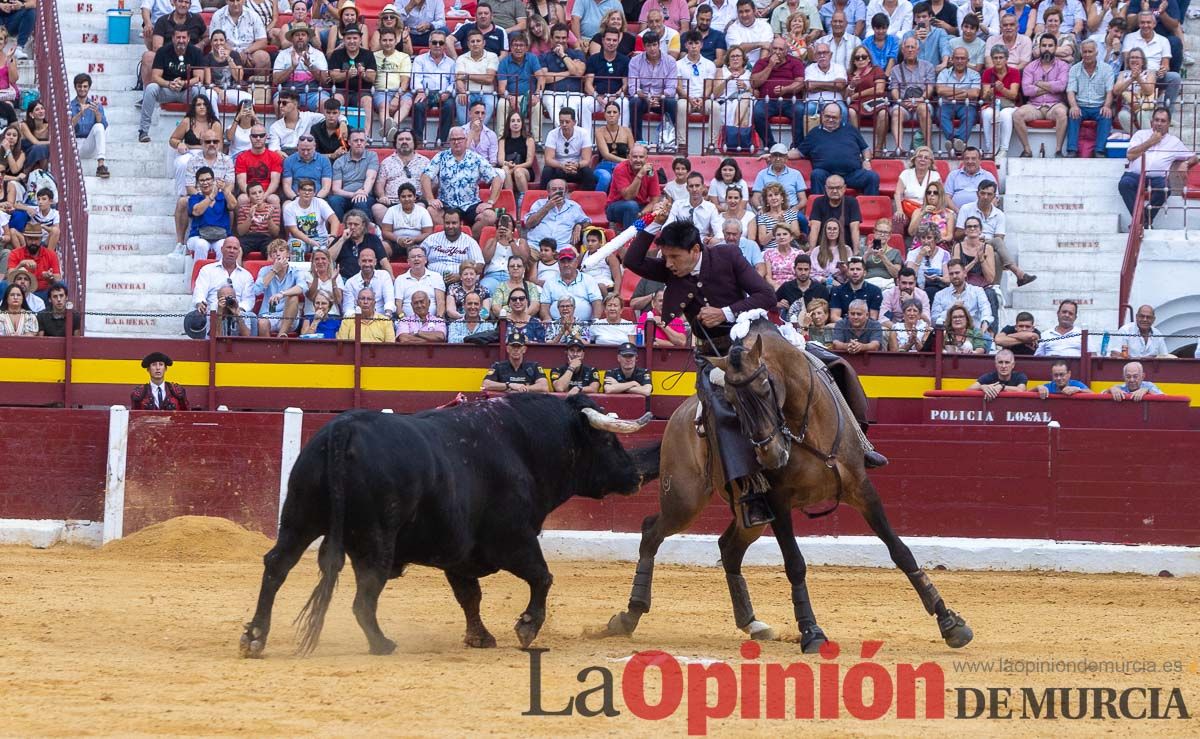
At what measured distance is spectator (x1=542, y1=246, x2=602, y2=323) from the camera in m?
15.5

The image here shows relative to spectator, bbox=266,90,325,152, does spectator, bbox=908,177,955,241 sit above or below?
below

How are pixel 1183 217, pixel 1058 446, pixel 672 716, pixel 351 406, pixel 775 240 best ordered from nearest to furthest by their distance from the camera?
pixel 672 716
pixel 1058 446
pixel 351 406
pixel 775 240
pixel 1183 217

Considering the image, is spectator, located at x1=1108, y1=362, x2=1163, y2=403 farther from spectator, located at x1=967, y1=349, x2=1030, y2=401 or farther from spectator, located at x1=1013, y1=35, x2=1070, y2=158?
spectator, located at x1=1013, y1=35, x2=1070, y2=158

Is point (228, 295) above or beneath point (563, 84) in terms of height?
beneath

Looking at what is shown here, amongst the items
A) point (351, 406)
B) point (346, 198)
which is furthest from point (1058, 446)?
point (346, 198)

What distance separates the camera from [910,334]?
1507cm

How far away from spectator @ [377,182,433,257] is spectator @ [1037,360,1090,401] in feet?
19.6

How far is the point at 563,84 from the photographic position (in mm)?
18406

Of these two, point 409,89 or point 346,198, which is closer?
point 346,198

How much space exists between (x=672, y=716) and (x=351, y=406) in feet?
28.5

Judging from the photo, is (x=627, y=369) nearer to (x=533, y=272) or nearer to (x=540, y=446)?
(x=533, y=272)

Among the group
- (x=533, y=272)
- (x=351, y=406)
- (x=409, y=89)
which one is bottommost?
(x=351, y=406)

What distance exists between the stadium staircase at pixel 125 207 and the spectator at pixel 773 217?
5615 mm

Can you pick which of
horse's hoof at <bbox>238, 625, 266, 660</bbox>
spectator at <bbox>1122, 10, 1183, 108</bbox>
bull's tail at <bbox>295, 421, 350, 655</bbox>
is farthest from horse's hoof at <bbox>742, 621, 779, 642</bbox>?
spectator at <bbox>1122, 10, 1183, 108</bbox>
